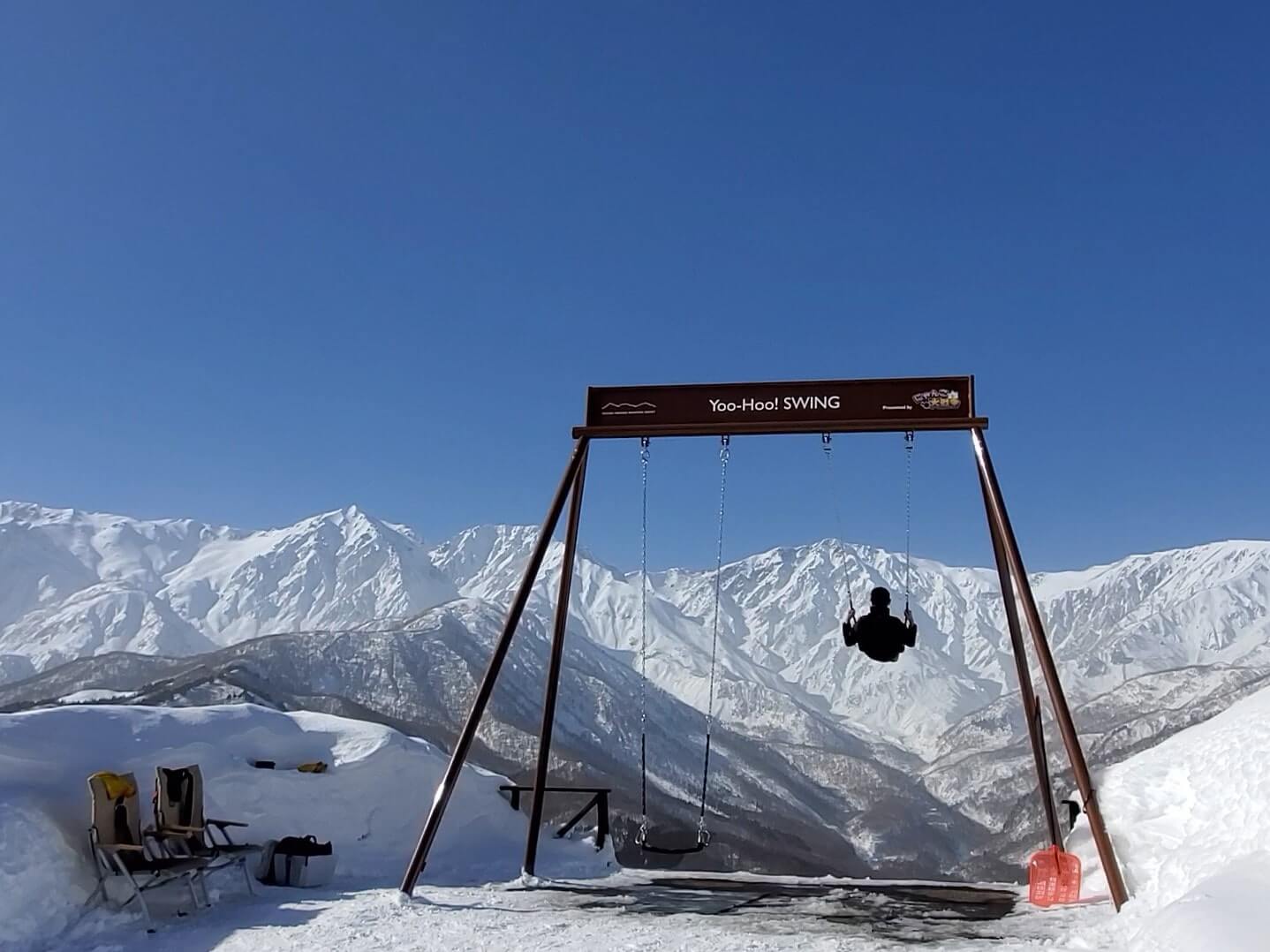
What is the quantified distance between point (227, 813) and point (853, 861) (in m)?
141

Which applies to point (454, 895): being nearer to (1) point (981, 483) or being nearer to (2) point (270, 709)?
(2) point (270, 709)

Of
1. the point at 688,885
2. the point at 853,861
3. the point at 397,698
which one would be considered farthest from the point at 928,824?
the point at 688,885

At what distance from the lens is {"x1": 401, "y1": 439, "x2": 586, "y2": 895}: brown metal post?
35.7ft

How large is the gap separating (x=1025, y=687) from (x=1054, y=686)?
2.12 metres

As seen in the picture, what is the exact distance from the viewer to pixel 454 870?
12859 millimetres

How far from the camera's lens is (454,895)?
11039 millimetres

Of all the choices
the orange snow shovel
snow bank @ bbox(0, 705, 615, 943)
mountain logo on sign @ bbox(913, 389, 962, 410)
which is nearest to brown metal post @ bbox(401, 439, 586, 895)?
snow bank @ bbox(0, 705, 615, 943)

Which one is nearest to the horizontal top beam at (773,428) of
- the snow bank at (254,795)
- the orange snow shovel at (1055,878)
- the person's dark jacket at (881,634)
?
the person's dark jacket at (881,634)

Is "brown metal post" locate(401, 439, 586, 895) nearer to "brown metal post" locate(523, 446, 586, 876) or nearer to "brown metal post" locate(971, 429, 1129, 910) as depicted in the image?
"brown metal post" locate(523, 446, 586, 876)

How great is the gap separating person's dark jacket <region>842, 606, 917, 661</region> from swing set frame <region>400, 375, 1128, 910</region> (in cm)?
126

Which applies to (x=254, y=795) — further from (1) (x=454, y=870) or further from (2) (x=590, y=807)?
(2) (x=590, y=807)

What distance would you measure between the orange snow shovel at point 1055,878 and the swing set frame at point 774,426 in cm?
72

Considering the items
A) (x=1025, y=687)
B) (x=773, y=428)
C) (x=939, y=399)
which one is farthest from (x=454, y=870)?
(x=939, y=399)

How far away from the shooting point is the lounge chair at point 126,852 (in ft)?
31.2
